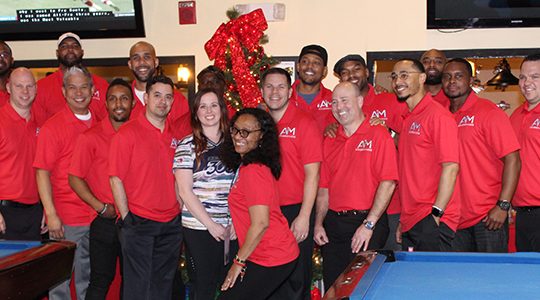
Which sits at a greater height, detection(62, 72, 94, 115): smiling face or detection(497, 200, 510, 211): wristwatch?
detection(62, 72, 94, 115): smiling face

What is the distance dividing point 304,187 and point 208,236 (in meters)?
0.83

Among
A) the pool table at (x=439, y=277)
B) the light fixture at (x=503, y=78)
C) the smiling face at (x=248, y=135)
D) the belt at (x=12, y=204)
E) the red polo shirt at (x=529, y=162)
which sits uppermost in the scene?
the light fixture at (x=503, y=78)

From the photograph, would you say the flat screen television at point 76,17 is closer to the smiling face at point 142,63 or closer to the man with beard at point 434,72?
the smiling face at point 142,63

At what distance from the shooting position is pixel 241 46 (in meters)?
6.11

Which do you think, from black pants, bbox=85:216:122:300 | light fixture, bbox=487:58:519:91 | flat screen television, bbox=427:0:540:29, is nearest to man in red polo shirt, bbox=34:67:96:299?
black pants, bbox=85:216:122:300

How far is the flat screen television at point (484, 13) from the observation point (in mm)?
6648

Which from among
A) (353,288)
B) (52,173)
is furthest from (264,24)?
(353,288)

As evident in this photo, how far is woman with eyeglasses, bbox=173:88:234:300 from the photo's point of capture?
4.27m

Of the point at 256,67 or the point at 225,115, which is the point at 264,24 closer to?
the point at 256,67

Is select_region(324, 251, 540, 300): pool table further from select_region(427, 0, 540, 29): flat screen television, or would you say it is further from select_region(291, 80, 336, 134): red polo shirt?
select_region(427, 0, 540, 29): flat screen television

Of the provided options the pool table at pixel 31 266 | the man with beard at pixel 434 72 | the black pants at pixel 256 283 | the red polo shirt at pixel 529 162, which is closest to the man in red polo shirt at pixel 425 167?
the red polo shirt at pixel 529 162

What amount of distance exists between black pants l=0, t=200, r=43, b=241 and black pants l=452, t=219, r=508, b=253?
312 centimetres

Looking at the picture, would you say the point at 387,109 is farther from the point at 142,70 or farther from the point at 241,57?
the point at 142,70

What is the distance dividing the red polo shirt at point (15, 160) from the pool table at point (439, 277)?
9.39 ft
